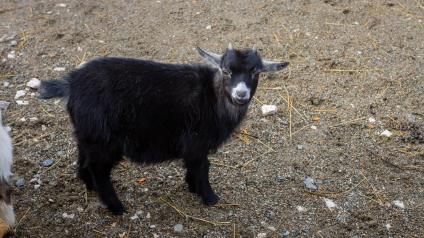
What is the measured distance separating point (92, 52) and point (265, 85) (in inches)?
77.9

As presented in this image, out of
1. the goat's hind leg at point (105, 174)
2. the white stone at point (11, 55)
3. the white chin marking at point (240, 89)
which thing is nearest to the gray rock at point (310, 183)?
the white chin marking at point (240, 89)

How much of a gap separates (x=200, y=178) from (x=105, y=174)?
0.74 m

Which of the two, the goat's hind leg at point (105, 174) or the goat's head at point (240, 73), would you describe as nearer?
the goat's head at point (240, 73)

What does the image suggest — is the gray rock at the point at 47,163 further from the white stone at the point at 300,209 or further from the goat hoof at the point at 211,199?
the white stone at the point at 300,209

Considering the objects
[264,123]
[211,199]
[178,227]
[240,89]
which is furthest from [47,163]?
[264,123]

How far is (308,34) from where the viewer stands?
5938mm

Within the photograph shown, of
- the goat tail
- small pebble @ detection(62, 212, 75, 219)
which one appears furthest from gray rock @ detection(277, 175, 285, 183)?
the goat tail

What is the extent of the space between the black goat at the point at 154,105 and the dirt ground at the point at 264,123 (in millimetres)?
493

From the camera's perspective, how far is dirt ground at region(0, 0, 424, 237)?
3949 mm

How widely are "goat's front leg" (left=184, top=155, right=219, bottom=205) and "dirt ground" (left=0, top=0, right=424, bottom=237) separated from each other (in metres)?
0.09

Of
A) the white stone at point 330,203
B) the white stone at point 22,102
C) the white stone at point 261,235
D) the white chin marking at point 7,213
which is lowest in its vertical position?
the white stone at point 261,235

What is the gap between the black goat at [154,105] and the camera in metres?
3.45

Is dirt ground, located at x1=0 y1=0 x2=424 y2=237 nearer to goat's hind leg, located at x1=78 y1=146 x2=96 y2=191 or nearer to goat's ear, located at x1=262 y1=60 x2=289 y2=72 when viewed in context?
goat's hind leg, located at x1=78 y1=146 x2=96 y2=191

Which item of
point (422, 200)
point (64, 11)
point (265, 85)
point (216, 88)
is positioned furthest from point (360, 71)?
point (64, 11)
